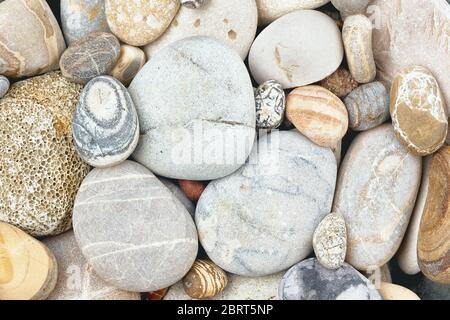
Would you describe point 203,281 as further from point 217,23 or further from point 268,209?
point 217,23

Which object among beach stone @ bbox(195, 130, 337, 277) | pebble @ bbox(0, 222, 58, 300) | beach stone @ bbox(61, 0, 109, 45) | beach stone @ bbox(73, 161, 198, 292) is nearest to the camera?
pebble @ bbox(0, 222, 58, 300)

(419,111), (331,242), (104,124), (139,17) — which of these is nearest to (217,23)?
(139,17)

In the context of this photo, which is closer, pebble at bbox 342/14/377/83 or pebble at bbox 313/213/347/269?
pebble at bbox 313/213/347/269

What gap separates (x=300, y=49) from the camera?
2.34 meters

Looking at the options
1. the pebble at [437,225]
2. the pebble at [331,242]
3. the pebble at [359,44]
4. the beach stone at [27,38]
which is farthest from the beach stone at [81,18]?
the pebble at [437,225]

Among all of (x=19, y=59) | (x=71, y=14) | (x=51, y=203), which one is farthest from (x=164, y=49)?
(x=51, y=203)

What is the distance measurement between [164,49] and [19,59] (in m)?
0.58

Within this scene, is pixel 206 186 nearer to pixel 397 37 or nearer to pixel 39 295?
pixel 39 295

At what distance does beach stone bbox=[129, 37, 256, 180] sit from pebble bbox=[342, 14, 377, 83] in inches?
17.6

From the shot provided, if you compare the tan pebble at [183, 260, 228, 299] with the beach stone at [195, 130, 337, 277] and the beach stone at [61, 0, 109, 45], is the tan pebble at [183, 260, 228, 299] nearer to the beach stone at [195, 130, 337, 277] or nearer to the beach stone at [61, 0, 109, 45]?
the beach stone at [195, 130, 337, 277]

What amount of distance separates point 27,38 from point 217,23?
76 centimetres

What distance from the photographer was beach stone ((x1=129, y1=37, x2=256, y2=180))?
7.26 ft

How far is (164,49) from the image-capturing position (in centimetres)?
229

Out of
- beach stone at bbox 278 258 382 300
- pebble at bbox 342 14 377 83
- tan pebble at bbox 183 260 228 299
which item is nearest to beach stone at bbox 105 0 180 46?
pebble at bbox 342 14 377 83
